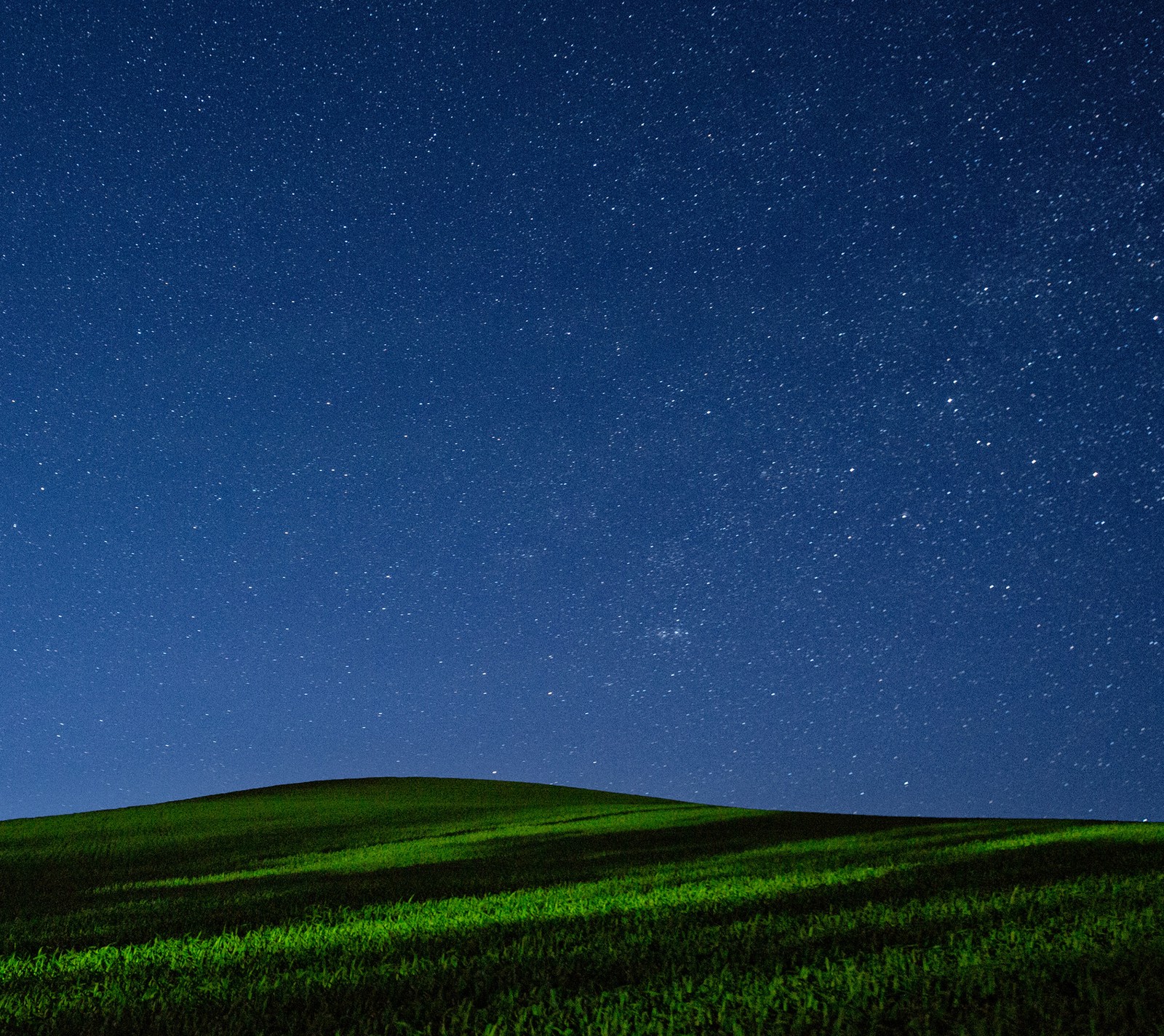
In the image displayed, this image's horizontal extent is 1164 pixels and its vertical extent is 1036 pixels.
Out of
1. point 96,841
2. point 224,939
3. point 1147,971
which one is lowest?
point 96,841

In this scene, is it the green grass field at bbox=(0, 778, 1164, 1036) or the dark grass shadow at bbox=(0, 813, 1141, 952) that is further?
the dark grass shadow at bbox=(0, 813, 1141, 952)

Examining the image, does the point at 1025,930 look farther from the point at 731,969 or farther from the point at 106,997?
the point at 106,997

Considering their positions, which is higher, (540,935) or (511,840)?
(540,935)

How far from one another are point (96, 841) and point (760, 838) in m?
20.7

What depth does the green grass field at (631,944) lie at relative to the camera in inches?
175

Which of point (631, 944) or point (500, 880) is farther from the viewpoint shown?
point (500, 880)

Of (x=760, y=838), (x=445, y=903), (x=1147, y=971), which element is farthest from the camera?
(x=760, y=838)

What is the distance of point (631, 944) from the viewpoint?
20.4ft

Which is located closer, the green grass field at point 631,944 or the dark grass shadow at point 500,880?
the green grass field at point 631,944

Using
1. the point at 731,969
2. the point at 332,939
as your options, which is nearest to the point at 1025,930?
the point at 731,969

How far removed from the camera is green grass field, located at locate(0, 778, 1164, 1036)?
444 cm

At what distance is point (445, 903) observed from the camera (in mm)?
9664

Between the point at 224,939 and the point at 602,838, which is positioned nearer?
the point at 224,939

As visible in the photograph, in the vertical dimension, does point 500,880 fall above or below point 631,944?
below
